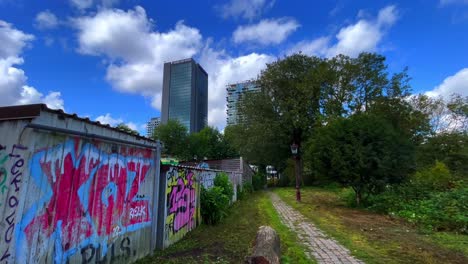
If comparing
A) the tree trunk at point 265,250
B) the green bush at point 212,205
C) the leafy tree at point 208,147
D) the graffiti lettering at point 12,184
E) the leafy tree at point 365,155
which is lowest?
the tree trunk at point 265,250

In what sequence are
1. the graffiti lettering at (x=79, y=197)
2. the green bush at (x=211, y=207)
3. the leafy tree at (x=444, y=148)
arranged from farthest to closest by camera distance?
the leafy tree at (x=444, y=148) → the green bush at (x=211, y=207) → the graffiti lettering at (x=79, y=197)

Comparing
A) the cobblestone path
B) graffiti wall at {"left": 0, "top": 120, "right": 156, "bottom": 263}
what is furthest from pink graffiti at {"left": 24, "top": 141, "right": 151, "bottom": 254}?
the cobblestone path

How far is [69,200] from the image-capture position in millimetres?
3477

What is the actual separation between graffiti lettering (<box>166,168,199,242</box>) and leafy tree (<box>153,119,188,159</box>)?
42792 millimetres

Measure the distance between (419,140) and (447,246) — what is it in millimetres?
22616

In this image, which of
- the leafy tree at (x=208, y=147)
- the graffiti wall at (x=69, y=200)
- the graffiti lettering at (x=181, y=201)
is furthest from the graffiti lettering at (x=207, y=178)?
the leafy tree at (x=208, y=147)

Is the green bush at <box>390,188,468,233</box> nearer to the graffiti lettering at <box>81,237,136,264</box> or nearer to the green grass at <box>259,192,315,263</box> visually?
the green grass at <box>259,192,315,263</box>

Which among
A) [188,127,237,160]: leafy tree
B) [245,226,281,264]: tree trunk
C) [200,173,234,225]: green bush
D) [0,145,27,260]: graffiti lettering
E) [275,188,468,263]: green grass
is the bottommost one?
[275,188,468,263]: green grass

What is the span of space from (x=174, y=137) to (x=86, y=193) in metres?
48.0

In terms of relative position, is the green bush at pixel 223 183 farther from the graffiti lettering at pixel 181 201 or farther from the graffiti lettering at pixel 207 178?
the graffiti lettering at pixel 181 201

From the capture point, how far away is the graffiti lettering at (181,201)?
6.34m

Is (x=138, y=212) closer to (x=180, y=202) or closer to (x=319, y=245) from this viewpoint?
(x=180, y=202)

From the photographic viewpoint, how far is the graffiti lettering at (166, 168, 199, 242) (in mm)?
6340

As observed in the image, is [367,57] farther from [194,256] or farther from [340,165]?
[194,256]
